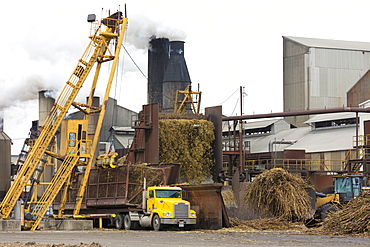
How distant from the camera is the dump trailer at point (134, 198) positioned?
112 ft

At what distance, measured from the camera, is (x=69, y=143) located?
3912 centimetres

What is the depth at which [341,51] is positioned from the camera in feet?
296

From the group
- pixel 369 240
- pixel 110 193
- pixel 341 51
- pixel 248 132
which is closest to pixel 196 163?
pixel 110 193

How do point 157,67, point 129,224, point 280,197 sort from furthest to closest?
1. point 157,67
2. point 129,224
3. point 280,197

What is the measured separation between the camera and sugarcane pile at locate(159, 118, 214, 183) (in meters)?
46.4

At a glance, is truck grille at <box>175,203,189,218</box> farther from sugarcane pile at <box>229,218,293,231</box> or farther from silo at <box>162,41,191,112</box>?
silo at <box>162,41,191,112</box>

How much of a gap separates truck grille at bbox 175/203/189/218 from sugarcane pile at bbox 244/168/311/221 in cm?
444

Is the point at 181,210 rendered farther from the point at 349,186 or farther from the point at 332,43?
→ the point at 332,43

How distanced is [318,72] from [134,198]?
5607 centimetres

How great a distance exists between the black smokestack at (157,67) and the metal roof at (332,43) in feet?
83.9

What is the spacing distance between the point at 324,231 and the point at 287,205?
22.8 ft

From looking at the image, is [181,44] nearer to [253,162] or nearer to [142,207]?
[253,162]

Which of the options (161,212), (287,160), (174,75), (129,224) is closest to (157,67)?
(174,75)

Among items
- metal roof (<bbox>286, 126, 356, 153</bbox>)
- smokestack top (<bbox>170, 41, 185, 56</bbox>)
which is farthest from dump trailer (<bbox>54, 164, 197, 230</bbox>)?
metal roof (<bbox>286, 126, 356, 153</bbox>)
